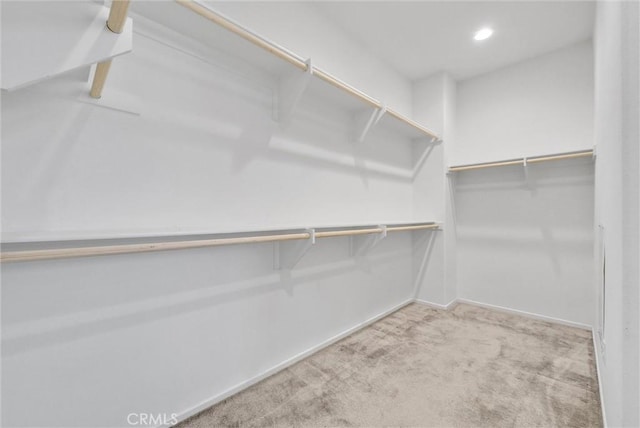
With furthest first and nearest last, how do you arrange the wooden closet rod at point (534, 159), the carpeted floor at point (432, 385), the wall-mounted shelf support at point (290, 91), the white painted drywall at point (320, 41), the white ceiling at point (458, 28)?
the wooden closet rod at point (534, 159)
the white ceiling at point (458, 28)
the white painted drywall at point (320, 41)
the wall-mounted shelf support at point (290, 91)
the carpeted floor at point (432, 385)

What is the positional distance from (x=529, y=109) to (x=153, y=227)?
3668 millimetres

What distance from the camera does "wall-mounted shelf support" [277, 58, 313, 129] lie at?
1.67 m

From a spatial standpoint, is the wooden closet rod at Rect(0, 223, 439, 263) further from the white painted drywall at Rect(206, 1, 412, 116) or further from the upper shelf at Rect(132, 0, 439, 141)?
the white painted drywall at Rect(206, 1, 412, 116)

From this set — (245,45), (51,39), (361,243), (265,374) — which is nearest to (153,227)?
(51,39)

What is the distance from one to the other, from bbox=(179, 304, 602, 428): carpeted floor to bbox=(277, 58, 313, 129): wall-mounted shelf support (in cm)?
175

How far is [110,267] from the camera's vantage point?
1.24 m

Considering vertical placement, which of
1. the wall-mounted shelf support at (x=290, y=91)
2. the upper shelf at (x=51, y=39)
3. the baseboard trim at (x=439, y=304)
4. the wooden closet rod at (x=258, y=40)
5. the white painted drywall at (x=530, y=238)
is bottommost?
the baseboard trim at (x=439, y=304)

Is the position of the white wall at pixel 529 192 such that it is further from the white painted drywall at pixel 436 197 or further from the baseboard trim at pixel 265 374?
the baseboard trim at pixel 265 374

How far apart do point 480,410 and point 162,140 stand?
90.2 inches

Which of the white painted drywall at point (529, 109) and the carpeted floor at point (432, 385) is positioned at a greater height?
the white painted drywall at point (529, 109)

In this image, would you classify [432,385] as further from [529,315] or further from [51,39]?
[51,39]

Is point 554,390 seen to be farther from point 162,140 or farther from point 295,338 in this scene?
point 162,140

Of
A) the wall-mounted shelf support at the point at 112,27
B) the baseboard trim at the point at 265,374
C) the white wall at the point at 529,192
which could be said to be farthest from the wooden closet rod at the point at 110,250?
the white wall at the point at 529,192

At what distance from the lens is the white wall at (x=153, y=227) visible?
1.08 metres
